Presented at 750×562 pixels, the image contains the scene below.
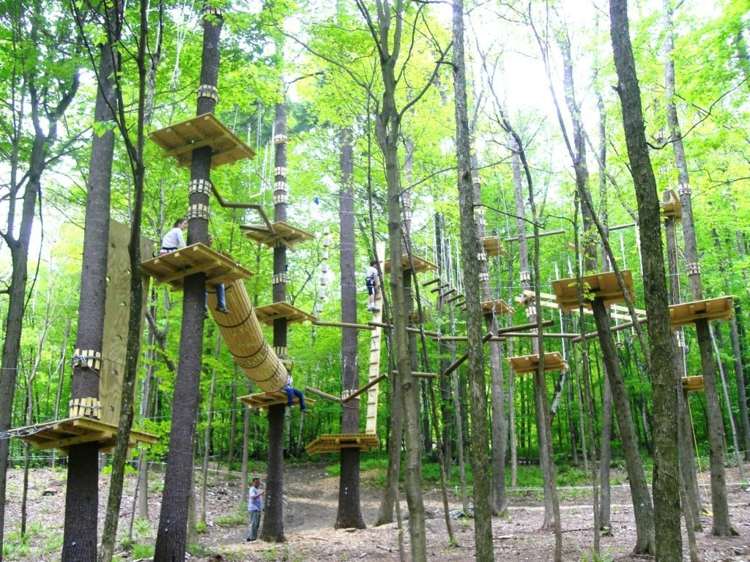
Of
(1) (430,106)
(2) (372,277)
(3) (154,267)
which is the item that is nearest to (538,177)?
(1) (430,106)

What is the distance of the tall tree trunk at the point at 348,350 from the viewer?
12.4 meters

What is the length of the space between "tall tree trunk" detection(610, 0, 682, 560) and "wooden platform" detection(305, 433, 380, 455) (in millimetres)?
7116

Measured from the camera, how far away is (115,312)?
25.2 feet

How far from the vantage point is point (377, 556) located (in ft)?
29.7

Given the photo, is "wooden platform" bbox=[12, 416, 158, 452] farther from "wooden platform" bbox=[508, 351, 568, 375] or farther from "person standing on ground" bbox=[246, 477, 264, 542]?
"wooden platform" bbox=[508, 351, 568, 375]

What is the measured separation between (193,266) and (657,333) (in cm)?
514

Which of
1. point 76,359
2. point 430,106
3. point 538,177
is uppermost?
point 538,177

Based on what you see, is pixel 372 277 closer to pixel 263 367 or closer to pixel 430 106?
pixel 263 367

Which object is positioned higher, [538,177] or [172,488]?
[538,177]

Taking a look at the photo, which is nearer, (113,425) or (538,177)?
(113,425)

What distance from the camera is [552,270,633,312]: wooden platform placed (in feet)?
25.8

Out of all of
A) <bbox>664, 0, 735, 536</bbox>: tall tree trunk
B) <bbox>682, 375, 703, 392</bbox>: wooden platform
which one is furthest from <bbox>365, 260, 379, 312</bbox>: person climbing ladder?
<bbox>682, 375, 703, 392</bbox>: wooden platform

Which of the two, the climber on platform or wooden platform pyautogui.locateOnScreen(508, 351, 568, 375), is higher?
wooden platform pyautogui.locateOnScreen(508, 351, 568, 375)

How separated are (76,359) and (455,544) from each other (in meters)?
5.81
